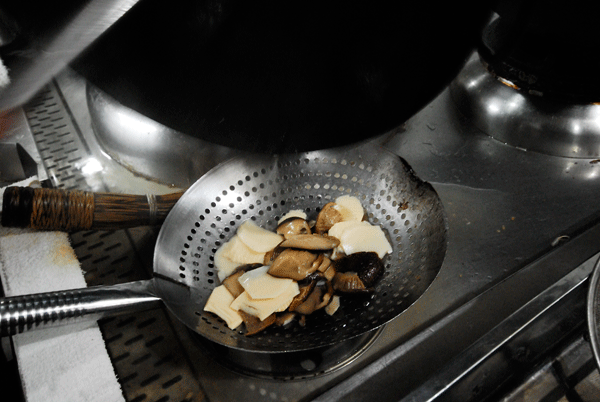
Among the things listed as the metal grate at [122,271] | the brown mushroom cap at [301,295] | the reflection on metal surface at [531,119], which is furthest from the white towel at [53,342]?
the reflection on metal surface at [531,119]

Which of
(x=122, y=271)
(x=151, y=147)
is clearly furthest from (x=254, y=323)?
(x=151, y=147)

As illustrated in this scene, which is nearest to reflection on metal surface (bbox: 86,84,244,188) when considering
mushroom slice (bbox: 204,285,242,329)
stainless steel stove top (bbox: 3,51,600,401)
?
stainless steel stove top (bbox: 3,51,600,401)

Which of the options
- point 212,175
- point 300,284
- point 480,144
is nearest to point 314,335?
point 300,284

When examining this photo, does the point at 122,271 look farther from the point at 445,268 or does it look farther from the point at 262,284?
the point at 445,268

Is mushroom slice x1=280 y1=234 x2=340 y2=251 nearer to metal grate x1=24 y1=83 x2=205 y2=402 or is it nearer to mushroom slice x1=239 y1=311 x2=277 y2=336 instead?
mushroom slice x1=239 y1=311 x2=277 y2=336

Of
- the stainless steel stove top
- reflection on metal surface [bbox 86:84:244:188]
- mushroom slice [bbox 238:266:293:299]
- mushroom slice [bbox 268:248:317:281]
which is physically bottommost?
the stainless steel stove top

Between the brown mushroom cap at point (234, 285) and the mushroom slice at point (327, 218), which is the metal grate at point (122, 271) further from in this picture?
the mushroom slice at point (327, 218)
